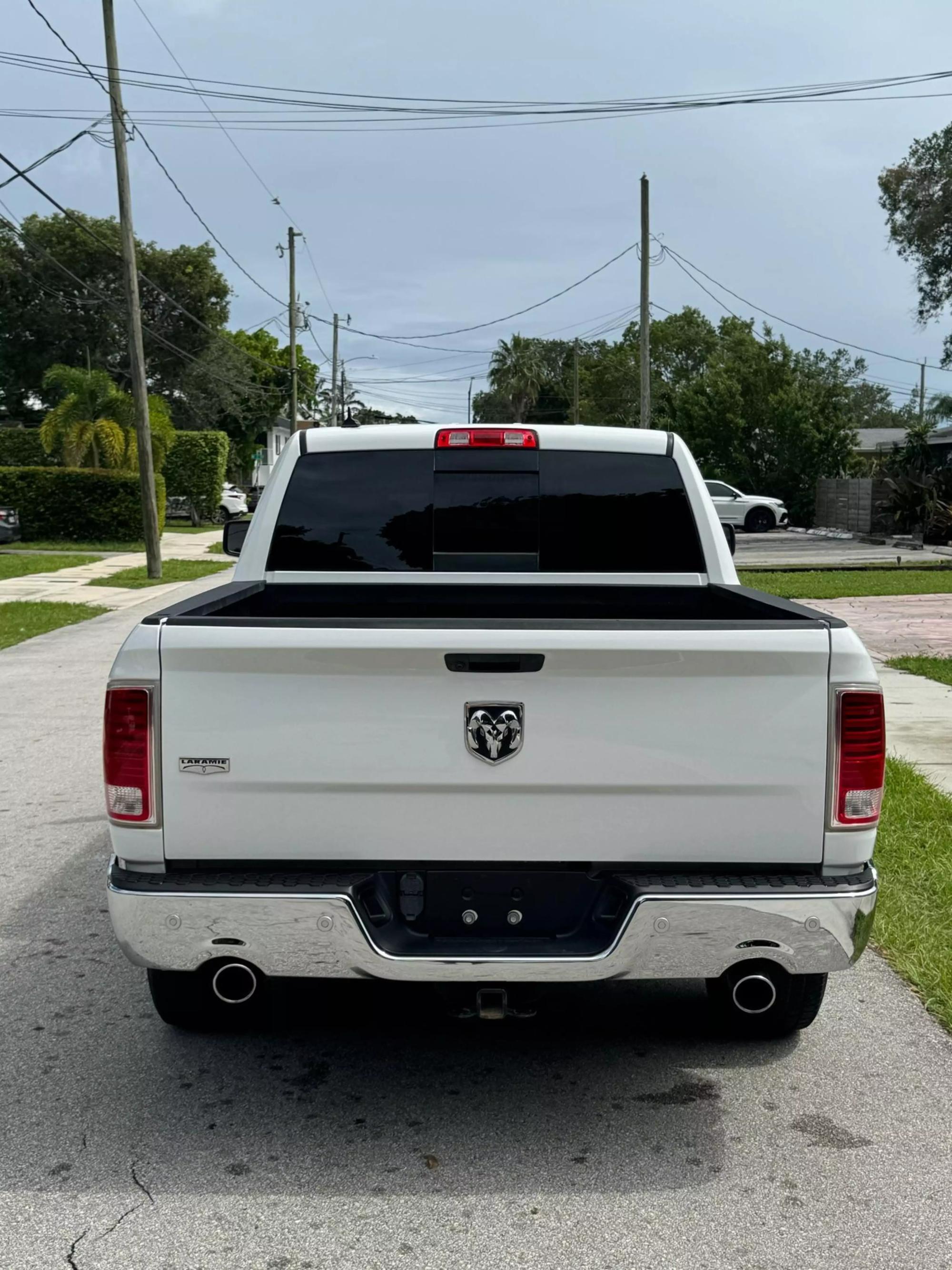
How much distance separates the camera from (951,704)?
1060cm

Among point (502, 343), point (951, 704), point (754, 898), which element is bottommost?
point (951, 704)

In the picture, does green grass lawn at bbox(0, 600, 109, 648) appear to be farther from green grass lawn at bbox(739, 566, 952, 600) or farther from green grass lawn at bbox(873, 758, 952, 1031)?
green grass lawn at bbox(873, 758, 952, 1031)

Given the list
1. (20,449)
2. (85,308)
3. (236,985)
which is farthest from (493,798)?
(85,308)

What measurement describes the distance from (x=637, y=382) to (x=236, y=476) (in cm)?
Result: 2877

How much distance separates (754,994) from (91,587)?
20.0 metres

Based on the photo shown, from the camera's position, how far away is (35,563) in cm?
2708

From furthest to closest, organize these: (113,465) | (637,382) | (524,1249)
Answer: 1. (637,382)
2. (113,465)
3. (524,1249)

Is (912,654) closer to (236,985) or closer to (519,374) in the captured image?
(236,985)

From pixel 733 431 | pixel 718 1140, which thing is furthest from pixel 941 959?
pixel 733 431

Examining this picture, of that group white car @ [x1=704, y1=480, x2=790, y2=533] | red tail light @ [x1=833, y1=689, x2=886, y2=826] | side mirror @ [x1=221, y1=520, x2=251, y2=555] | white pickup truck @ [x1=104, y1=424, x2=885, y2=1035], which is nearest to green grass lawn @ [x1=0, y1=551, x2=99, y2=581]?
side mirror @ [x1=221, y1=520, x2=251, y2=555]

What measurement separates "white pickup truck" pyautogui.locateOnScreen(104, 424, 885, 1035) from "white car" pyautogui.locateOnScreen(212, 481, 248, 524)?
145 feet

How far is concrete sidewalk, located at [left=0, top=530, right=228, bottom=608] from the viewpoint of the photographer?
20453mm

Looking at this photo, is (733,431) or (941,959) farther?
(733,431)

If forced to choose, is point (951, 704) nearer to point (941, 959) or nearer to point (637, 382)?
point (941, 959)
